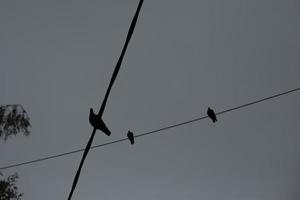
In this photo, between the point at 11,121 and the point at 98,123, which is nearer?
the point at 98,123

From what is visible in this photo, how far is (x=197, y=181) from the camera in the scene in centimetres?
1291

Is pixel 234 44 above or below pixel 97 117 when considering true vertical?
above

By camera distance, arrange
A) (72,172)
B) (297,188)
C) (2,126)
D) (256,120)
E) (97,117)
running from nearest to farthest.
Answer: (97,117) < (2,126) < (72,172) < (256,120) < (297,188)

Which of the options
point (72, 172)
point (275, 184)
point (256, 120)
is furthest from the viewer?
point (275, 184)

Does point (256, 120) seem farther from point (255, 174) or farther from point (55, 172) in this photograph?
point (55, 172)

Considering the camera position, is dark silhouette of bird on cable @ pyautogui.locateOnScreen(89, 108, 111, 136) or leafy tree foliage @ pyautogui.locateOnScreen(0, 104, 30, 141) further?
leafy tree foliage @ pyautogui.locateOnScreen(0, 104, 30, 141)

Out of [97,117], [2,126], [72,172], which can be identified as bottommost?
[97,117]

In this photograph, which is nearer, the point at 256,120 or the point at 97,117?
the point at 97,117

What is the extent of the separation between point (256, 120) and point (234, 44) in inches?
102

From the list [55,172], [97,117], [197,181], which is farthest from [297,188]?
[97,117]

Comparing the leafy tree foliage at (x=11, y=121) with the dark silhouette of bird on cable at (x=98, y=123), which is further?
the leafy tree foliage at (x=11, y=121)

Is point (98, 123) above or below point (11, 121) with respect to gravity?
below

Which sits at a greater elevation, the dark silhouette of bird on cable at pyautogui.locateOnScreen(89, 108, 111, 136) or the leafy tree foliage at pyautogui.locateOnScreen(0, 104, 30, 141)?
the leafy tree foliage at pyautogui.locateOnScreen(0, 104, 30, 141)

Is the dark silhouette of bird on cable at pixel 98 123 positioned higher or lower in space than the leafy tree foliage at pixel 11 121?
lower
